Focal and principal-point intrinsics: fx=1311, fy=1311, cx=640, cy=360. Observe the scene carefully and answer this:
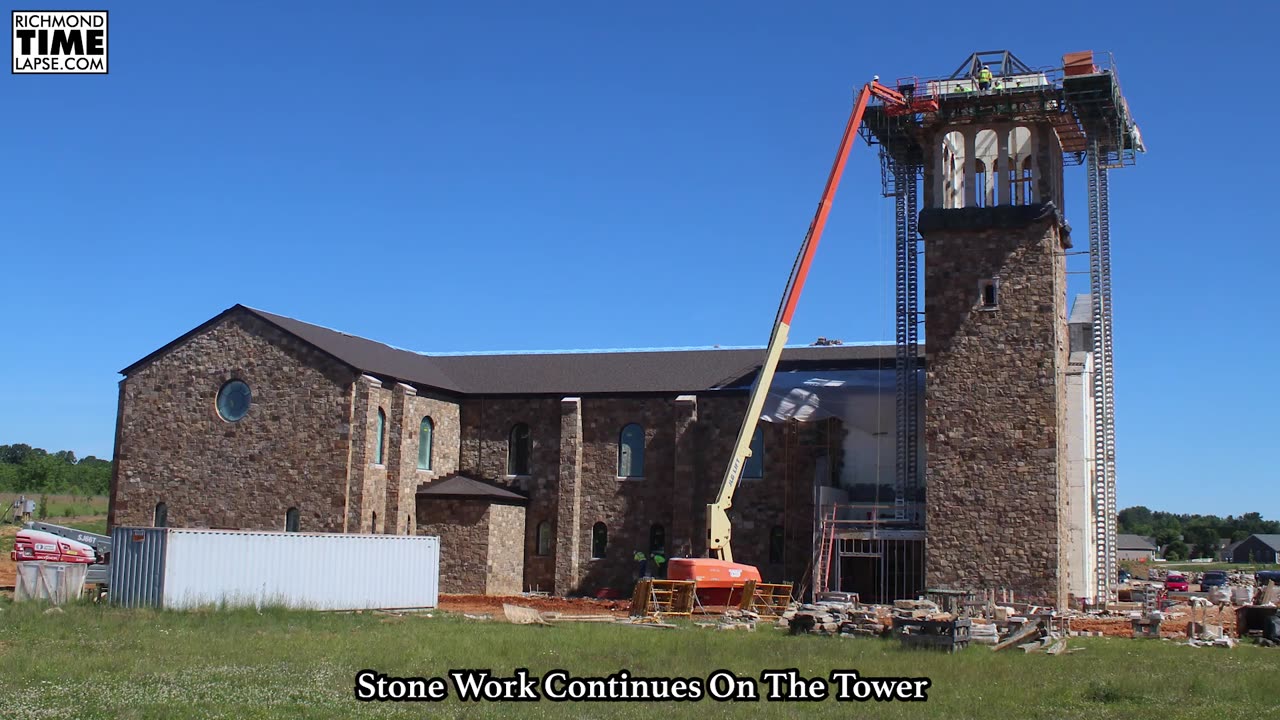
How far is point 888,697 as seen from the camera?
1786 cm

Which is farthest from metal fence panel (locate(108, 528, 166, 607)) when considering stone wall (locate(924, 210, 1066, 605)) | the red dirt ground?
stone wall (locate(924, 210, 1066, 605))

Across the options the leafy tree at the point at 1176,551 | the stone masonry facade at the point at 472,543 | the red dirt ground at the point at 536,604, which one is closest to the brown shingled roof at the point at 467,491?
the stone masonry facade at the point at 472,543

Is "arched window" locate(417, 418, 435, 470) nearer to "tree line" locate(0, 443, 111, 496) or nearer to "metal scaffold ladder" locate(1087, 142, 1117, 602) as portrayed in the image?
"metal scaffold ladder" locate(1087, 142, 1117, 602)

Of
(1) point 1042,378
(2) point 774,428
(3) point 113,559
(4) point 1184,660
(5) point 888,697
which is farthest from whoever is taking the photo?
(2) point 774,428

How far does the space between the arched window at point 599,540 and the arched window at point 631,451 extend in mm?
1872

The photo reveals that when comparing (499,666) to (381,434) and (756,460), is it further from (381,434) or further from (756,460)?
(381,434)

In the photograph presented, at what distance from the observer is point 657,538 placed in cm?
4306

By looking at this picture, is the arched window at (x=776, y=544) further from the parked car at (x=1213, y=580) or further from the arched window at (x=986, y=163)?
the parked car at (x=1213, y=580)

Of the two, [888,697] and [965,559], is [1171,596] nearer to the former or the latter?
[965,559]

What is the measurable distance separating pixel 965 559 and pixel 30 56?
81.5 ft

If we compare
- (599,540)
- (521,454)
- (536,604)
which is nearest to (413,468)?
(521,454)

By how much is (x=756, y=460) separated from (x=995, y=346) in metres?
9.52

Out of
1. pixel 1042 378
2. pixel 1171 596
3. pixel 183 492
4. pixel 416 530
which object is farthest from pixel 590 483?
pixel 1171 596

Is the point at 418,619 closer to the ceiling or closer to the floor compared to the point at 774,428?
closer to the floor
